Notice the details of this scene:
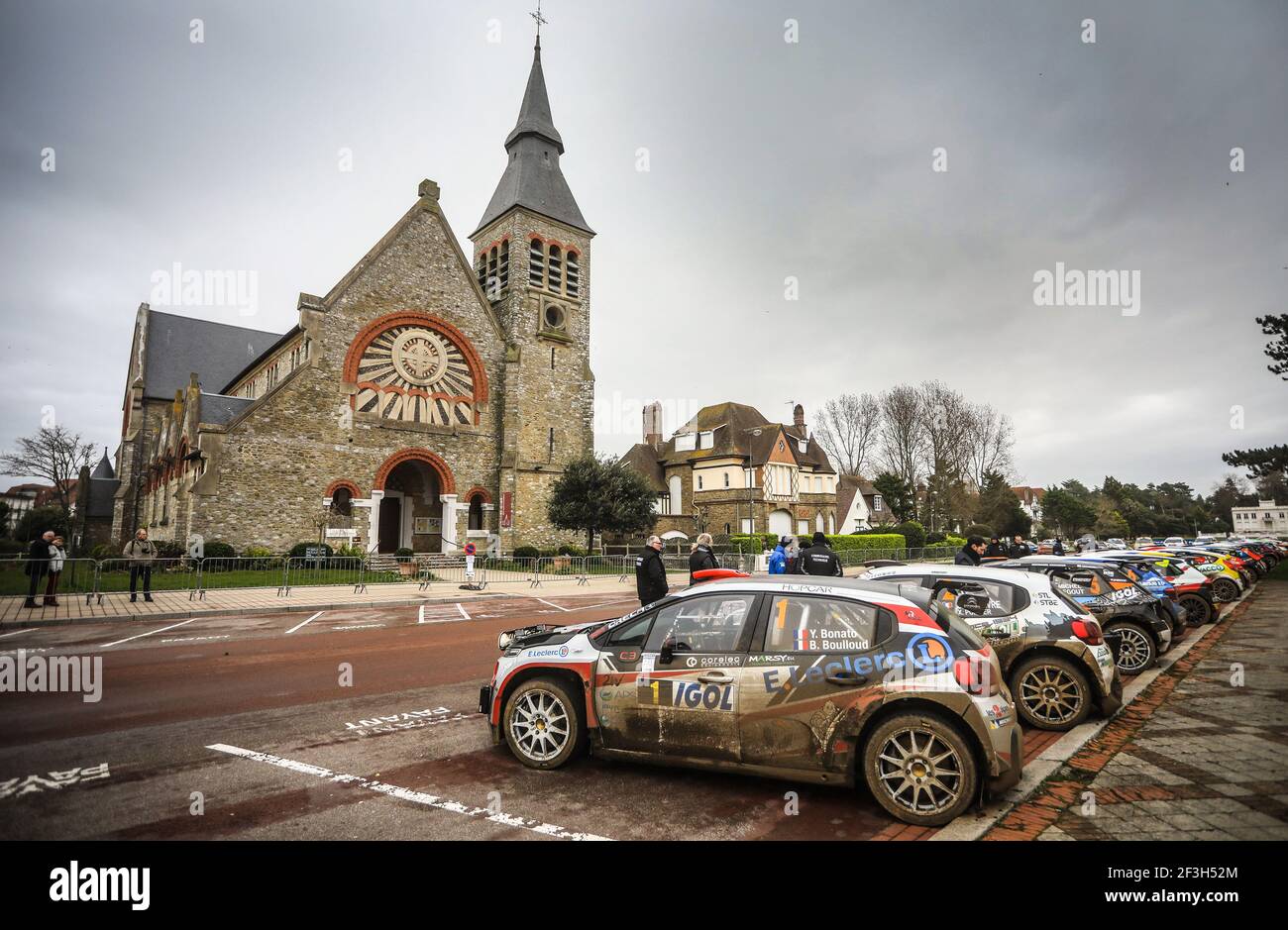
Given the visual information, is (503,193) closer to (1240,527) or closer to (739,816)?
(739,816)

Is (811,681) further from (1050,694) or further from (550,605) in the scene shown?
(550,605)

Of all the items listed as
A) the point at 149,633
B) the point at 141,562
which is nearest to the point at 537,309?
the point at 141,562

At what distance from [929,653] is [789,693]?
37.8 inches

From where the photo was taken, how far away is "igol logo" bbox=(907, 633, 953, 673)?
4.05 m

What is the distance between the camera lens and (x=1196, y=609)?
12469 millimetres

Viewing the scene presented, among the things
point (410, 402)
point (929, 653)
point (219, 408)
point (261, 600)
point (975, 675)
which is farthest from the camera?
point (410, 402)

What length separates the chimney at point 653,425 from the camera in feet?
178

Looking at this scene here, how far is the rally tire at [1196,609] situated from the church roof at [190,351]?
45965 millimetres

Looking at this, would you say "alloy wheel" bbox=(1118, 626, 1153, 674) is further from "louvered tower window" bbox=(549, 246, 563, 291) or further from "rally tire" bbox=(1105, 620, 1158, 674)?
"louvered tower window" bbox=(549, 246, 563, 291)

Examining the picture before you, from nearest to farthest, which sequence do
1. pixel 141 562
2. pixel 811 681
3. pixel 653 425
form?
1. pixel 811 681
2. pixel 141 562
3. pixel 653 425

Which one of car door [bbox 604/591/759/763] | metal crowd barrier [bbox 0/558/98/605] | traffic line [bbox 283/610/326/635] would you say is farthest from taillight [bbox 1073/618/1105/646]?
metal crowd barrier [bbox 0/558/98/605]

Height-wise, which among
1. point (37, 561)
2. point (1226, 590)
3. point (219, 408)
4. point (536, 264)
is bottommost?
point (1226, 590)

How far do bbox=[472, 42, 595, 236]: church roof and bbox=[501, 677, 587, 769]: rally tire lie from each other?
32554 mm

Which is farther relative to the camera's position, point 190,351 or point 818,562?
point 190,351
